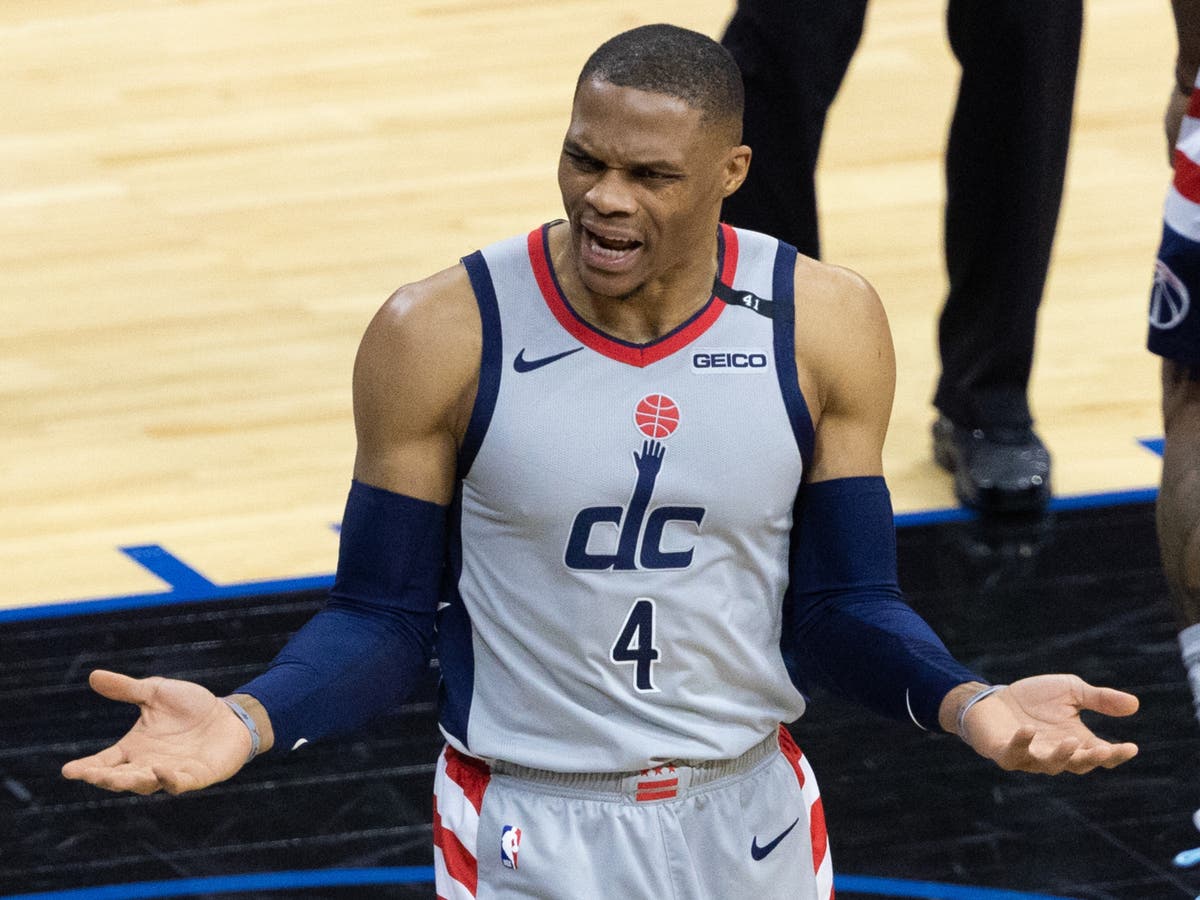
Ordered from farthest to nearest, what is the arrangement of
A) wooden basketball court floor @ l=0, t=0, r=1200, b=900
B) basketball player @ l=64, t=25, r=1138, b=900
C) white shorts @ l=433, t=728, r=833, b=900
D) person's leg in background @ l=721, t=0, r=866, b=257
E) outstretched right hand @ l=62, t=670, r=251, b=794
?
person's leg in background @ l=721, t=0, r=866, b=257
wooden basketball court floor @ l=0, t=0, r=1200, b=900
white shorts @ l=433, t=728, r=833, b=900
basketball player @ l=64, t=25, r=1138, b=900
outstretched right hand @ l=62, t=670, r=251, b=794

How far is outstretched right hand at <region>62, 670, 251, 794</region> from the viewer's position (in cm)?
218

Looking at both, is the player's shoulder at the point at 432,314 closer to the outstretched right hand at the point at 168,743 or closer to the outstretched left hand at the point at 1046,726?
the outstretched right hand at the point at 168,743

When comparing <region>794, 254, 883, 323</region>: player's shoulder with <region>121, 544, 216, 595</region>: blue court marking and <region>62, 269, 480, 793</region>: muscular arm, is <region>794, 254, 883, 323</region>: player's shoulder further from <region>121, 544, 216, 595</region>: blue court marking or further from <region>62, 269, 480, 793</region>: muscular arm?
<region>121, 544, 216, 595</region>: blue court marking

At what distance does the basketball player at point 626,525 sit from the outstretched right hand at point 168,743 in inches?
4.1

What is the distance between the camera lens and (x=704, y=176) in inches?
97.4

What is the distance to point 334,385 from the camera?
Result: 5.80 m

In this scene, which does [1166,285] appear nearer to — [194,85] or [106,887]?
[106,887]

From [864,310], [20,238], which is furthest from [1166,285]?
[20,238]

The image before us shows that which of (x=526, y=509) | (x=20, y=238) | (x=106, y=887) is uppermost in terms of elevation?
(x=526, y=509)

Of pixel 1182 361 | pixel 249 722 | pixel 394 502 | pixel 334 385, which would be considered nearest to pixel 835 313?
pixel 394 502

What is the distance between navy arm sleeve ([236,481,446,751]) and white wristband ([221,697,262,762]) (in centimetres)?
8

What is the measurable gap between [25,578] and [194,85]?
3.53m

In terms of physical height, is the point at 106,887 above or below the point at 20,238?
below

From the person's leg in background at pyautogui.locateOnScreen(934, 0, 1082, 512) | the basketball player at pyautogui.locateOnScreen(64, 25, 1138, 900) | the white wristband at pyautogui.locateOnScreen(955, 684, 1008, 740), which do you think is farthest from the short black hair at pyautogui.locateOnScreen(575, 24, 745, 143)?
the person's leg in background at pyautogui.locateOnScreen(934, 0, 1082, 512)
